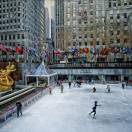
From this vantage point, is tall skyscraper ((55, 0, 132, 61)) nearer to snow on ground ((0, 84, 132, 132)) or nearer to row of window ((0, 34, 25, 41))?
row of window ((0, 34, 25, 41))

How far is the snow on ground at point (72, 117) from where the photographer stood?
26359mm

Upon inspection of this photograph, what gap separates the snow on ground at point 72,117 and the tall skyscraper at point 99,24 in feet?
221

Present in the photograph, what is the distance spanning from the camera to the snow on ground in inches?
1038

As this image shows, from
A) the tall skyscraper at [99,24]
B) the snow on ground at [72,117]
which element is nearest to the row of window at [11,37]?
the tall skyscraper at [99,24]

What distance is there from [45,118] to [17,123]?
3.55 meters

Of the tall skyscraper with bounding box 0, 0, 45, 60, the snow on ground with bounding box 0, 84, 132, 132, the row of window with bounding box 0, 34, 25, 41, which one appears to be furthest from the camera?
the row of window with bounding box 0, 34, 25, 41

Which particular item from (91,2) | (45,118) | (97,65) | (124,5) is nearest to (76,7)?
(91,2)

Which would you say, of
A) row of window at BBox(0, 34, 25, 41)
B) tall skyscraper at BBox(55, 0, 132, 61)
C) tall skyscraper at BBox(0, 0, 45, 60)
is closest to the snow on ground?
tall skyscraper at BBox(55, 0, 132, 61)

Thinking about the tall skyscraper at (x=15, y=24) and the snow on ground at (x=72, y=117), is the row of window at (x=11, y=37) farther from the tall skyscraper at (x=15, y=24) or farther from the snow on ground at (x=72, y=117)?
the snow on ground at (x=72, y=117)

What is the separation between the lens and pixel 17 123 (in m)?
28.1

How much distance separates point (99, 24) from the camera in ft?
369

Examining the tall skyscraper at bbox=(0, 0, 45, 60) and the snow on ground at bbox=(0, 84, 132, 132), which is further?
the tall skyscraper at bbox=(0, 0, 45, 60)

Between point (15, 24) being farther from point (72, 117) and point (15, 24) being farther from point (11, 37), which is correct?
point (72, 117)

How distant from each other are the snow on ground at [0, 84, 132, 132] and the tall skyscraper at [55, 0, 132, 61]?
6732 centimetres
